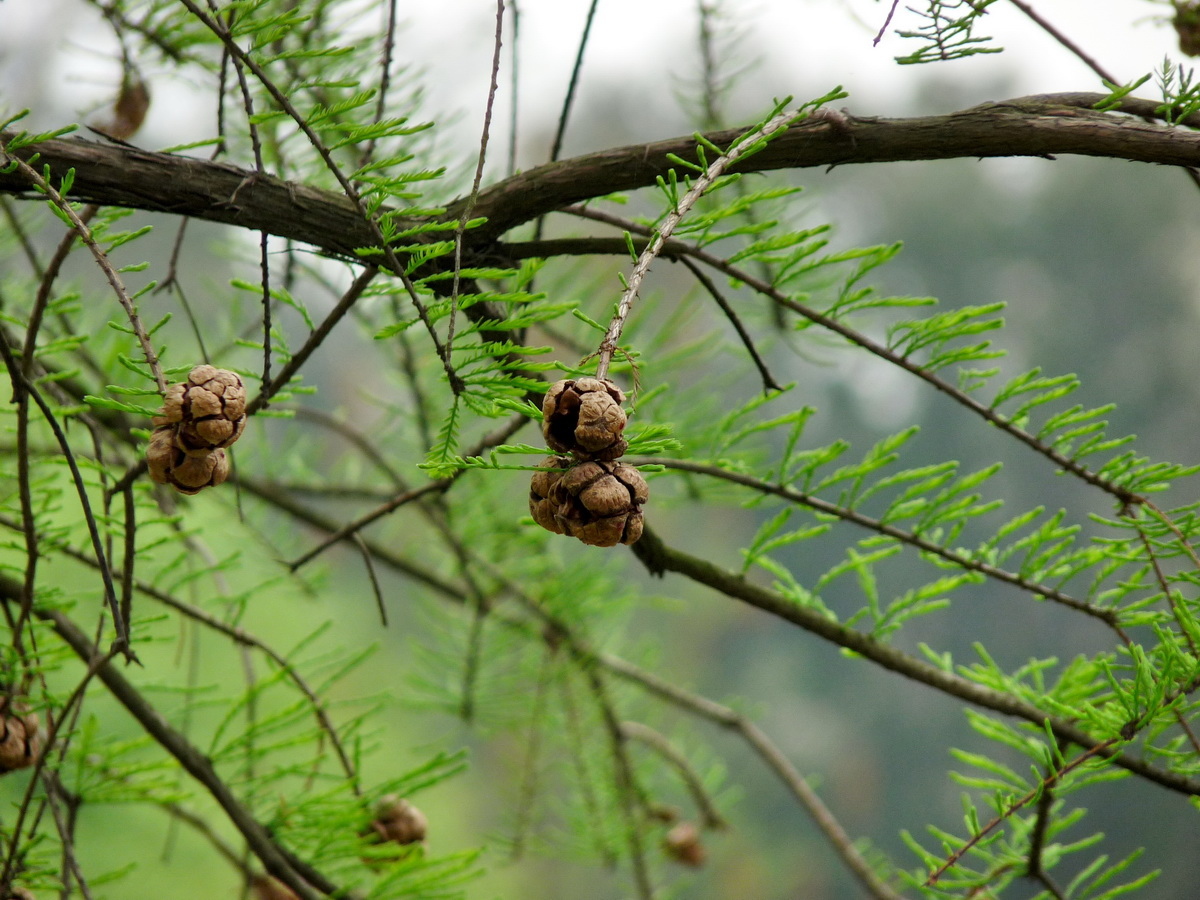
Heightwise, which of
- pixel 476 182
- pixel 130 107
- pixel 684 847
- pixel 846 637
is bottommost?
pixel 684 847

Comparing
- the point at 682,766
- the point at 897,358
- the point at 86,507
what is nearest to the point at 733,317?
the point at 897,358

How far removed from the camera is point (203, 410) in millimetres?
188

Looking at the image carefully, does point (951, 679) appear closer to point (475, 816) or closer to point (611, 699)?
point (611, 699)

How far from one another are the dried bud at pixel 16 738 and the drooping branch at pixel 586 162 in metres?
0.17

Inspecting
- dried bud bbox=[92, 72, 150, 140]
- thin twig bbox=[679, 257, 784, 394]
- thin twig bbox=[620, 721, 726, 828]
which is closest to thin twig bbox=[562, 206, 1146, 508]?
thin twig bbox=[679, 257, 784, 394]

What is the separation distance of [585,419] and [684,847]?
59 centimetres

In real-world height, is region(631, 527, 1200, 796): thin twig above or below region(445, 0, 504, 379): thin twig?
below

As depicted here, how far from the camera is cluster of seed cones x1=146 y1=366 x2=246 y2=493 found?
0.19 meters

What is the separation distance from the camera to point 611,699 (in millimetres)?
593

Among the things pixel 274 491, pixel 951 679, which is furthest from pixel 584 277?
pixel 951 679

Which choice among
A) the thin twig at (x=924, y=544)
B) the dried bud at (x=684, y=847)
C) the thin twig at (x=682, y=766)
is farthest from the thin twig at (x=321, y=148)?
the dried bud at (x=684, y=847)

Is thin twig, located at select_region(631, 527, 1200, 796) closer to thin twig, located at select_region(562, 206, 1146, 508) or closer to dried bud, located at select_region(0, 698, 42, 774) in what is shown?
thin twig, located at select_region(562, 206, 1146, 508)

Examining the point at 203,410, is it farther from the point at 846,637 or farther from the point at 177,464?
the point at 846,637

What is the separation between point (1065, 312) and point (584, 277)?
2.45 ft
